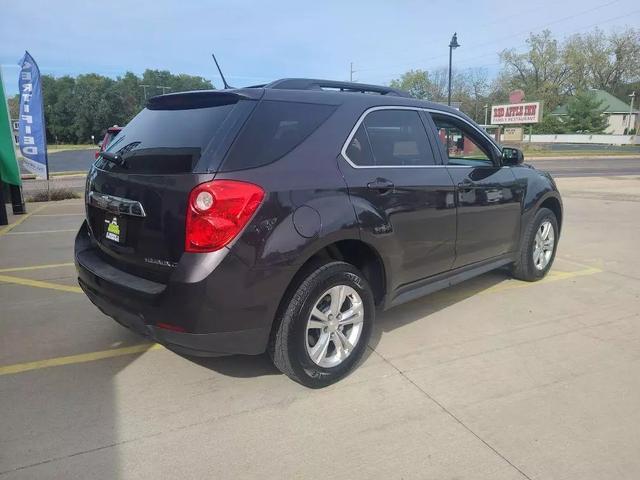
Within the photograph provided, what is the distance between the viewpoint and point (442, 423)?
289cm

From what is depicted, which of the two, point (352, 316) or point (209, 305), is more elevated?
point (209, 305)

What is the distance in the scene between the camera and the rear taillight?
2689 millimetres

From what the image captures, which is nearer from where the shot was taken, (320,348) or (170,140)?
(170,140)

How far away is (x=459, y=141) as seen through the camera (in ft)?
15.4

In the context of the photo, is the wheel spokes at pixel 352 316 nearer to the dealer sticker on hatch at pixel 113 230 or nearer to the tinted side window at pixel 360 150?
the tinted side window at pixel 360 150

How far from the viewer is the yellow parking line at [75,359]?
3.49m

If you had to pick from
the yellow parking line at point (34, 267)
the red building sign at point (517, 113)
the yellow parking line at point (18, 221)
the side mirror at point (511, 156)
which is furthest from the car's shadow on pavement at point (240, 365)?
the red building sign at point (517, 113)

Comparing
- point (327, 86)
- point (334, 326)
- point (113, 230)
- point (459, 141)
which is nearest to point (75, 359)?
point (113, 230)

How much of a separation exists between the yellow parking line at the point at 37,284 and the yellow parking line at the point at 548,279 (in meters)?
4.20

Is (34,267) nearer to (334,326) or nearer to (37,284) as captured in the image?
(37,284)

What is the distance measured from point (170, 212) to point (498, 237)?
3105 millimetres

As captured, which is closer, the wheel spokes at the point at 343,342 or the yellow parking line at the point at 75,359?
the wheel spokes at the point at 343,342

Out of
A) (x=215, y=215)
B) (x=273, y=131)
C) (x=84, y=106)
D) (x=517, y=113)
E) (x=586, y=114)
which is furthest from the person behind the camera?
(x=84, y=106)

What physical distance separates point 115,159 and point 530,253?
406cm
